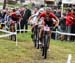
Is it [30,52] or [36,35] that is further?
[36,35]

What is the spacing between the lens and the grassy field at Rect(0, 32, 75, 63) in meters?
13.5

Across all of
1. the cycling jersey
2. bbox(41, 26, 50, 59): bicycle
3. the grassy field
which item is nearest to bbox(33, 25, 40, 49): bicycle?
the grassy field

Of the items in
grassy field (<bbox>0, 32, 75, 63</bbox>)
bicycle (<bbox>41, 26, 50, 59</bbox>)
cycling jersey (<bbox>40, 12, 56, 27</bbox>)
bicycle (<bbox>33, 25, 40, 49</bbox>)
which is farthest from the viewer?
bicycle (<bbox>33, 25, 40, 49</bbox>)

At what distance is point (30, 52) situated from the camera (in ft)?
50.6

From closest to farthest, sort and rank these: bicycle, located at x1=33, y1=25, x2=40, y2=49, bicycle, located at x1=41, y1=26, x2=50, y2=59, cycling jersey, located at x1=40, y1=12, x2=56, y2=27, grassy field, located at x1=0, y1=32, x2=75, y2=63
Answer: bicycle, located at x1=41, y1=26, x2=50, y2=59, grassy field, located at x1=0, y1=32, x2=75, y2=63, cycling jersey, located at x1=40, y1=12, x2=56, y2=27, bicycle, located at x1=33, y1=25, x2=40, y2=49

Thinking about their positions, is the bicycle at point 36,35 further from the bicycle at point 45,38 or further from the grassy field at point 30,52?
the bicycle at point 45,38

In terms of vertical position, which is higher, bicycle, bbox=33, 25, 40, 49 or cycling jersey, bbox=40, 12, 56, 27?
cycling jersey, bbox=40, 12, 56, 27

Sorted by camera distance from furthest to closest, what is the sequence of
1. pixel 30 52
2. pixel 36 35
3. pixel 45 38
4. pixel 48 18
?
pixel 36 35
pixel 30 52
pixel 48 18
pixel 45 38

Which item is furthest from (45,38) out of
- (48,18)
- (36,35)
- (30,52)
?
(36,35)

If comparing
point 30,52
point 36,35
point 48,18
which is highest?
point 48,18

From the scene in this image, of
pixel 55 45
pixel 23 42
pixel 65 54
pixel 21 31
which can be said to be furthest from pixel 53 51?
pixel 21 31

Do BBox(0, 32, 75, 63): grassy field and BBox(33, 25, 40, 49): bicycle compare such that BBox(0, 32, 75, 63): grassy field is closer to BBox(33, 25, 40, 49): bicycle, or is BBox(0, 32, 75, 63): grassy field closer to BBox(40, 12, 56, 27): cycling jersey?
BBox(33, 25, 40, 49): bicycle

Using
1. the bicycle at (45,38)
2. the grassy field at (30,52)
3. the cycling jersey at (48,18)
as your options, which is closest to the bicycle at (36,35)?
the grassy field at (30,52)

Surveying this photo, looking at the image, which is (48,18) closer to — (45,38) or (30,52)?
(45,38)
